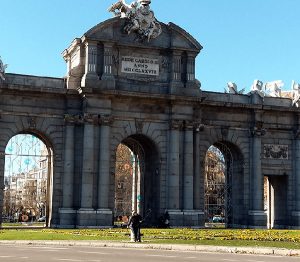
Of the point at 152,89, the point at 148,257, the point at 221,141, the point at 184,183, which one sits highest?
the point at 152,89

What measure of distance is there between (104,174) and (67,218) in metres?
4.45

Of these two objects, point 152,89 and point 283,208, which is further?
point 283,208

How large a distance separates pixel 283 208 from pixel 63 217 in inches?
850

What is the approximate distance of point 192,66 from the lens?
171ft

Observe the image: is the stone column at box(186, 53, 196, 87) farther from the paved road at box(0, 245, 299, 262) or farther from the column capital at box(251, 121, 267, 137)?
the paved road at box(0, 245, 299, 262)

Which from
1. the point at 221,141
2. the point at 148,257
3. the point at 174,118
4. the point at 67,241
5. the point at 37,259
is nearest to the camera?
the point at 37,259

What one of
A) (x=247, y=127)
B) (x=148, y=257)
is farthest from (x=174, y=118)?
(x=148, y=257)

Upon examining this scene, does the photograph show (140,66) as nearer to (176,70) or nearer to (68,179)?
(176,70)

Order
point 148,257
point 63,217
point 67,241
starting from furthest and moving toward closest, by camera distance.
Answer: point 63,217, point 67,241, point 148,257

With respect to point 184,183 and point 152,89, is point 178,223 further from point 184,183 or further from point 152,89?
point 152,89

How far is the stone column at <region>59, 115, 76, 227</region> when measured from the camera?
47.9 metres

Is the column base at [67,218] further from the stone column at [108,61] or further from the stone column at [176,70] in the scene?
the stone column at [176,70]

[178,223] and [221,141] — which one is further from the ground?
[221,141]

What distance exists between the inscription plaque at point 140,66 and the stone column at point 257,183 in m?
10.9
